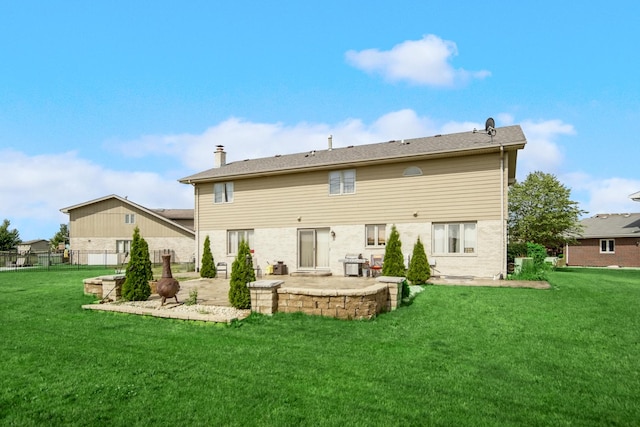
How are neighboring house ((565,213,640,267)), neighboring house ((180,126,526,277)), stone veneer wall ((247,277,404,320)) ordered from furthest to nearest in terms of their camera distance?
neighboring house ((565,213,640,267)) < neighboring house ((180,126,526,277)) < stone veneer wall ((247,277,404,320))

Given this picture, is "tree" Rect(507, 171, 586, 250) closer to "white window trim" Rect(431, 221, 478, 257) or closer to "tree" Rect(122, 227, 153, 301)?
"white window trim" Rect(431, 221, 478, 257)

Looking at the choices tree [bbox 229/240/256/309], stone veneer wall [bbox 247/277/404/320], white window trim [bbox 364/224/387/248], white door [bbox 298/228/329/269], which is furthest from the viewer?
white door [bbox 298/228/329/269]

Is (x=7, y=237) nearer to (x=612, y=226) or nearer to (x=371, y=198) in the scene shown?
(x=371, y=198)

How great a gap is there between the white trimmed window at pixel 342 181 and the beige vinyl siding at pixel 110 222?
20.2m

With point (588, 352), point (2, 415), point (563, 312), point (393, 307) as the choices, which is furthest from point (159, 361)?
point (563, 312)

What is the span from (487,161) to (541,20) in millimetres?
5289

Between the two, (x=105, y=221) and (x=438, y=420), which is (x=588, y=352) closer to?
(x=438, y=420)

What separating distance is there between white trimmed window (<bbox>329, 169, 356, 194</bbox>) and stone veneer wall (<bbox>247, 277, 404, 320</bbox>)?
31.7 feet

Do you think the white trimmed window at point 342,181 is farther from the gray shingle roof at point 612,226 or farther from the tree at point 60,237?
the tree at point 60,237

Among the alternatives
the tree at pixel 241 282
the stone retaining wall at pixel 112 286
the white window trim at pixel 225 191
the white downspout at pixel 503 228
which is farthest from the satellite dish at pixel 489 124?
the stone retaining wall at pixel 112 286

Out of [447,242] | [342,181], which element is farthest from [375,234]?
[447,242]

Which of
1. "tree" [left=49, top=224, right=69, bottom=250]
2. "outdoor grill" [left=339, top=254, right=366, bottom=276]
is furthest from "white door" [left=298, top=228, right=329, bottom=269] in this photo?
"tree" [left=49, top=224, right=69, bottom=250]

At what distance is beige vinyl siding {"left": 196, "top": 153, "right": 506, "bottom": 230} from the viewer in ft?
51.2

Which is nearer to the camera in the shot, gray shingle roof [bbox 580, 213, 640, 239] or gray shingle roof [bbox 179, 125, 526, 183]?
gray shingle roof [bbox 179, 125, 526, 183]
